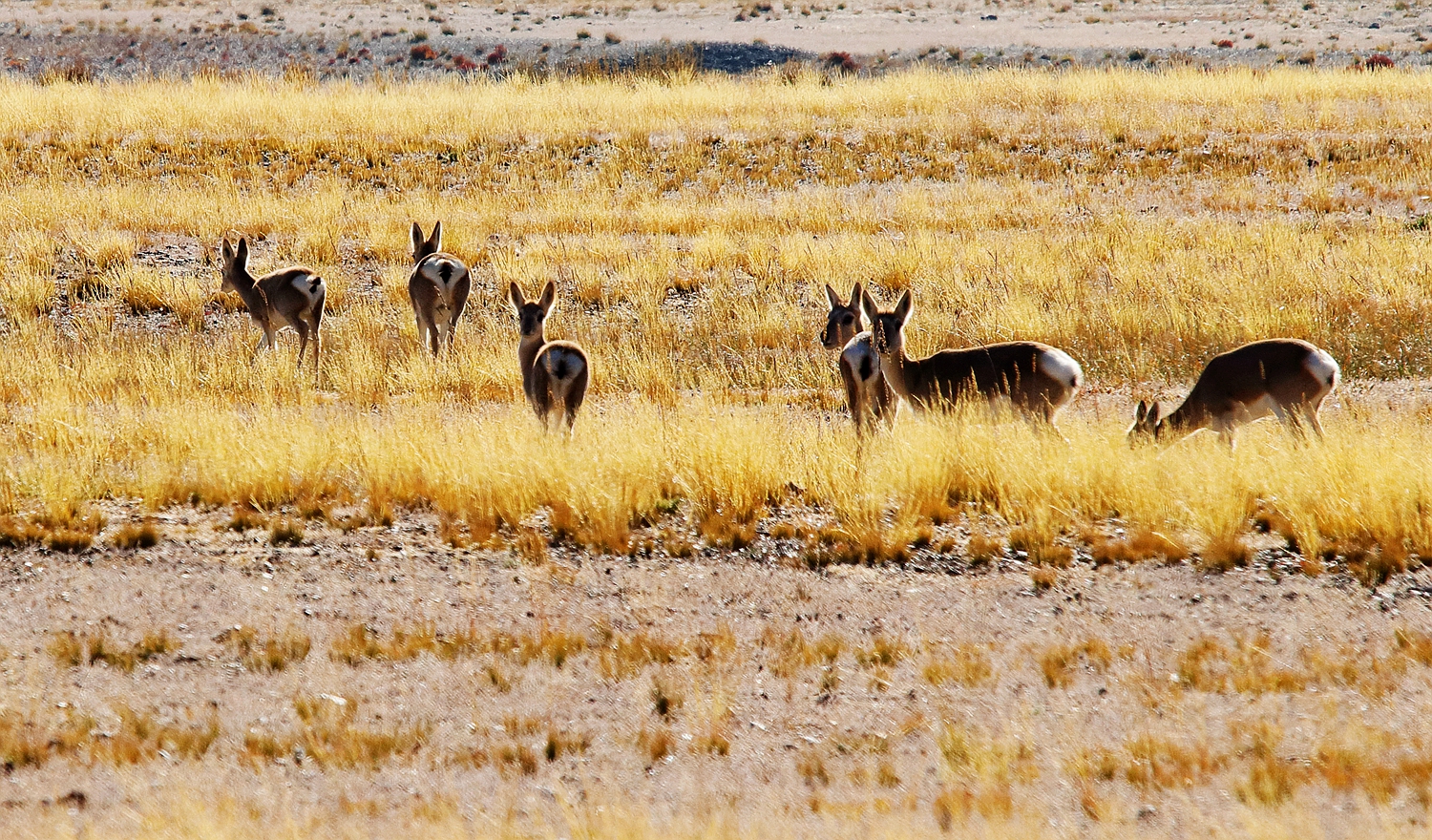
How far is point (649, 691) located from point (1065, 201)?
63.3 ft

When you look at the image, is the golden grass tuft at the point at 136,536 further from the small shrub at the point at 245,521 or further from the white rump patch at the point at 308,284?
the white rump patch at the point at 308,284

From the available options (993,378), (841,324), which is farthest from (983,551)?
(841,324)

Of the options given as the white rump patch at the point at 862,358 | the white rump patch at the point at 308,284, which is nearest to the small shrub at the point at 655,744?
the white rump patch at the point at 862,358

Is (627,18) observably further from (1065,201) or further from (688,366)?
(688,366)

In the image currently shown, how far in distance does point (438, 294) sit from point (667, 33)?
144ft

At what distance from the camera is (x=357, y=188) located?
24.8 meters

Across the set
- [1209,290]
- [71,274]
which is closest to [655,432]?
[1209,290]

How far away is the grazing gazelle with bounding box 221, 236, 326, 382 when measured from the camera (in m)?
13.7

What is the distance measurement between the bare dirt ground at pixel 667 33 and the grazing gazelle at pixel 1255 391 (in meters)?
35.4

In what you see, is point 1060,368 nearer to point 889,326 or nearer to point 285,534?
point 889,326

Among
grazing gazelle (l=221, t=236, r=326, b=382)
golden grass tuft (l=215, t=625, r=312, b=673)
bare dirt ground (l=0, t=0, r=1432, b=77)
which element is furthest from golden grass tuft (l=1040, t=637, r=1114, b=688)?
bare dirt ground (l=0, t=0, r=1432, b=77)

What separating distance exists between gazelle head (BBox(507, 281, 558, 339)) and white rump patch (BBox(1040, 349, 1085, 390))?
4.10 meters

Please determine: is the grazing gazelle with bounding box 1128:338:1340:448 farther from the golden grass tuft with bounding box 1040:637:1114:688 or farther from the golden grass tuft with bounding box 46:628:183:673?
the golden grass tuft with bounding box 46:628:183:673

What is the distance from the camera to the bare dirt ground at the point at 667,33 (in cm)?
4738
